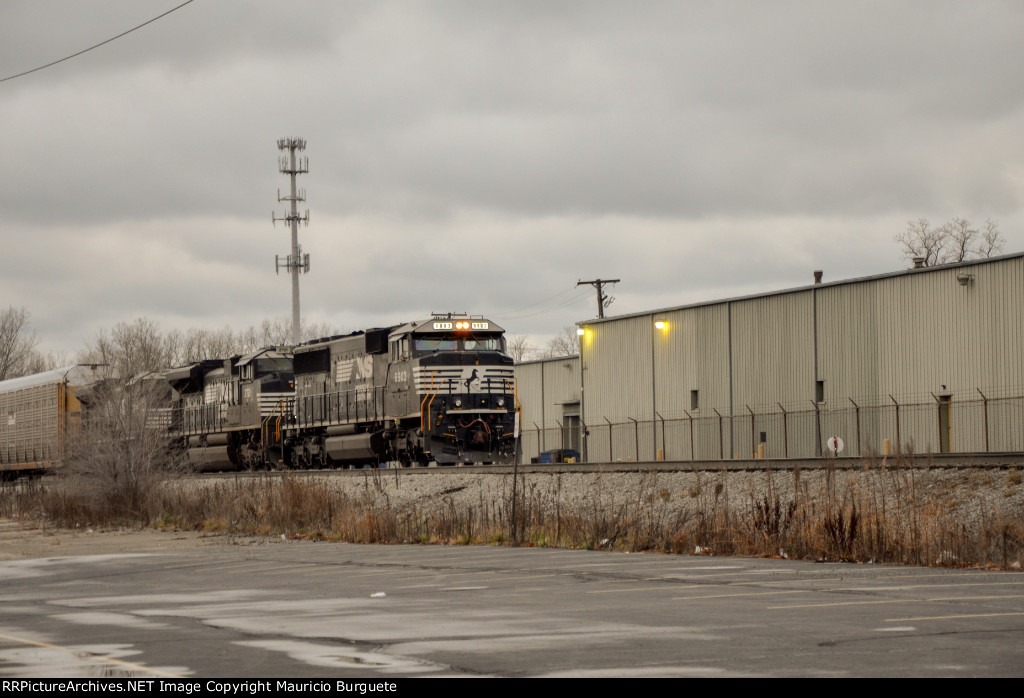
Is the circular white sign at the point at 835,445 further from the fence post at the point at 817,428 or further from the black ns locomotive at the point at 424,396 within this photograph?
the black ns locomotive at the point at 424,396

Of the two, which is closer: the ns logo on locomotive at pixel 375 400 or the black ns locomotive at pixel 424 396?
the black ns locomotive at pixel 424 396

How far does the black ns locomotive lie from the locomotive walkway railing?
6866 millimetres

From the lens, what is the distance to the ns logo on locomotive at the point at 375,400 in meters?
36.6

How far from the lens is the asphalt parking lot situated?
26.4 ft

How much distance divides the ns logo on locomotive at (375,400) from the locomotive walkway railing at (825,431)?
7127 millimetres

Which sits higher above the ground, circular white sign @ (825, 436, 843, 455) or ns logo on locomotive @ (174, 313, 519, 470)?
ns logo on locomotive @ (174, 313, 519, 470)

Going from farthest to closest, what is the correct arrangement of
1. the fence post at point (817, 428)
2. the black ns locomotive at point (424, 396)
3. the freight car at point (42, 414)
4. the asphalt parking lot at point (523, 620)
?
the freight car at point (42, 414), the fence post at point (817, 428), the black ns locomotive at point (424, 396), the asphalt parking lot at point (523, 620)

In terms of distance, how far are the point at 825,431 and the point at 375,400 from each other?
49.1 feet

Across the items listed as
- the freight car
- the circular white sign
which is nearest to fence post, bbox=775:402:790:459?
the circular white sign

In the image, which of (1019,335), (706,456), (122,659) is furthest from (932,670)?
(706,456)

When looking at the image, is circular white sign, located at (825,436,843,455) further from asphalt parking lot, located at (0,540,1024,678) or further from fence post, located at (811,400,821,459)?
asphalt parking lot, located at (0,540,1024,678)

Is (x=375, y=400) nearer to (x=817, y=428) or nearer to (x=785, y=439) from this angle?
(x=785, y=439)

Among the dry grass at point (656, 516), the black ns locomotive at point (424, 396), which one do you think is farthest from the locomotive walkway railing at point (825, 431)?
the black ns locomotive at point (424, 396)

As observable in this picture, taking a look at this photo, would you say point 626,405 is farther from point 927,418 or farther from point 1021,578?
point 1021,578
